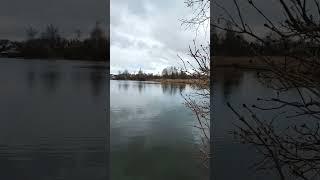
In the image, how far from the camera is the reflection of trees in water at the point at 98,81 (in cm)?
396

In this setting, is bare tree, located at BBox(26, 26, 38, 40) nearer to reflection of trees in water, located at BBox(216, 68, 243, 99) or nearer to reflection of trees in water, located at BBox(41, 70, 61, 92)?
reflection of trees in water, located at BBox(41, 70, 61, 92)

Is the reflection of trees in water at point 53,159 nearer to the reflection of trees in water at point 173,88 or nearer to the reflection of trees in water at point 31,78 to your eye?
the reflection of trees in water at point 31,78

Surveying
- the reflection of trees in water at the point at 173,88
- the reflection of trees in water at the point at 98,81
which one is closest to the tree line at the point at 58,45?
the reflection of trees in water at the point at 98,81

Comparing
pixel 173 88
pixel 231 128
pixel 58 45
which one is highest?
→ pixel 58 45

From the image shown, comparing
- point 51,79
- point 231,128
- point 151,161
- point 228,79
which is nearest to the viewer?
point 231,128

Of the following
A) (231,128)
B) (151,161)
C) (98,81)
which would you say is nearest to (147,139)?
(151,161)

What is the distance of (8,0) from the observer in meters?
3.96

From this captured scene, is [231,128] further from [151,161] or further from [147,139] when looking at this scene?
[151,161]

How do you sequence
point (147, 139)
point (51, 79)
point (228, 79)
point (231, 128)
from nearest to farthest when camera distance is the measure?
point (231, 128)
point (228, 79)
point (51, 79)
point (147, 139)

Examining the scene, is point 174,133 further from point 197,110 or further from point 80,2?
point 80,2

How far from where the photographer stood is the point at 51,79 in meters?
4.09

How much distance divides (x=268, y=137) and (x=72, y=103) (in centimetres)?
314

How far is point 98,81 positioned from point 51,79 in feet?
1.47

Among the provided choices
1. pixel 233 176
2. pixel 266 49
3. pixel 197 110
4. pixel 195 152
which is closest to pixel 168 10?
Result: pixel 197 110
